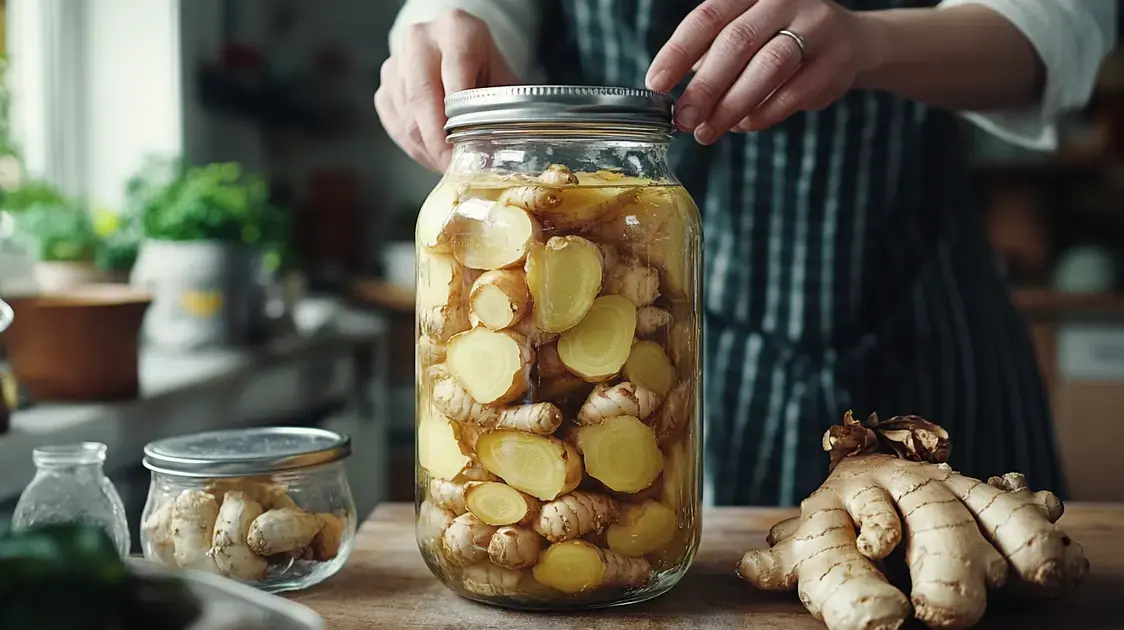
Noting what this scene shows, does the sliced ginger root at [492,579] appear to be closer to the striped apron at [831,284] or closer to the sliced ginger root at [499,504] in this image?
the sliced ginger root at [499,504]

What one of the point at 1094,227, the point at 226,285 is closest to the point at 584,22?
the point at 226,285

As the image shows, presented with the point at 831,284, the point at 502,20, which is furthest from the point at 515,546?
the point at 831,284

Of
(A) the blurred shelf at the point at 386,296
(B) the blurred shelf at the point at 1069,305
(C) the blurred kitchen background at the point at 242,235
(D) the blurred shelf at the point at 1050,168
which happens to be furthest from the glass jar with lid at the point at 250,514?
(D) the blurred shelf at the point at 1050,168

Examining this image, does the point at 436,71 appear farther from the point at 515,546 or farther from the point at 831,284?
the point at 831,284

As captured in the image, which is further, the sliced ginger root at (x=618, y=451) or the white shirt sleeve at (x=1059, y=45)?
the white shirt sleeve at (x=1059, y=45)

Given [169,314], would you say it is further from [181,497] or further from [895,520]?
[895,520]

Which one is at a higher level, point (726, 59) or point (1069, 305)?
point (726, 59)

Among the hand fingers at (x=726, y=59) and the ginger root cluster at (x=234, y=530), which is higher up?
the hand fingers at (x=726, y=59)
